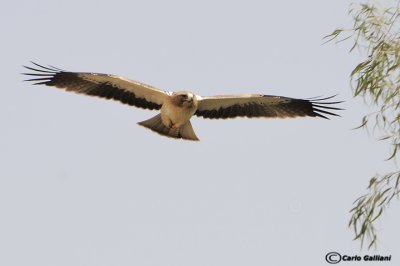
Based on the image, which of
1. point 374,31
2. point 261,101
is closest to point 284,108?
point 261,101

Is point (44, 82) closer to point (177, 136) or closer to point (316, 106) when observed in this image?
point (177, 136)

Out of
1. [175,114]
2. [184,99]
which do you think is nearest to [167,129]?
[175,114]

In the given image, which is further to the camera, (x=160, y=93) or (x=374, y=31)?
(x=160, y=93)

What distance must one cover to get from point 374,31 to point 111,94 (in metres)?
3.60

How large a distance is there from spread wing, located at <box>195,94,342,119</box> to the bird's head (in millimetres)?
521

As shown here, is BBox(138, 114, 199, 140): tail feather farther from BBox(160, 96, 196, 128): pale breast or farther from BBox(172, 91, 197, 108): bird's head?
BBox(172, 91, 197, 108): bird's head

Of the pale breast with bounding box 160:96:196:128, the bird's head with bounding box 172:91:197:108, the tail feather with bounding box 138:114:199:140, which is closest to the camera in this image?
the bird's head with bounding box 172:91:197:108

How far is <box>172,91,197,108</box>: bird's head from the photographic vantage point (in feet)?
27.3

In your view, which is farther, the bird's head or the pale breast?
the pale breast

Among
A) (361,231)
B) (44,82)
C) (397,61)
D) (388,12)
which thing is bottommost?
(361,231)


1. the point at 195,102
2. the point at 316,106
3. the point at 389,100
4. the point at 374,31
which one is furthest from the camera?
the point at 316,106

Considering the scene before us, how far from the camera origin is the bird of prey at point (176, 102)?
8539 mm

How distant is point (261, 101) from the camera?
29.6 ft

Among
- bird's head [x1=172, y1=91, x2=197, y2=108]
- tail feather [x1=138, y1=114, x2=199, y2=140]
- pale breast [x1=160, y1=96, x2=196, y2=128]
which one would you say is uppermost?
bird's head [x1=172, y1=91, x2=197, y2=108]
